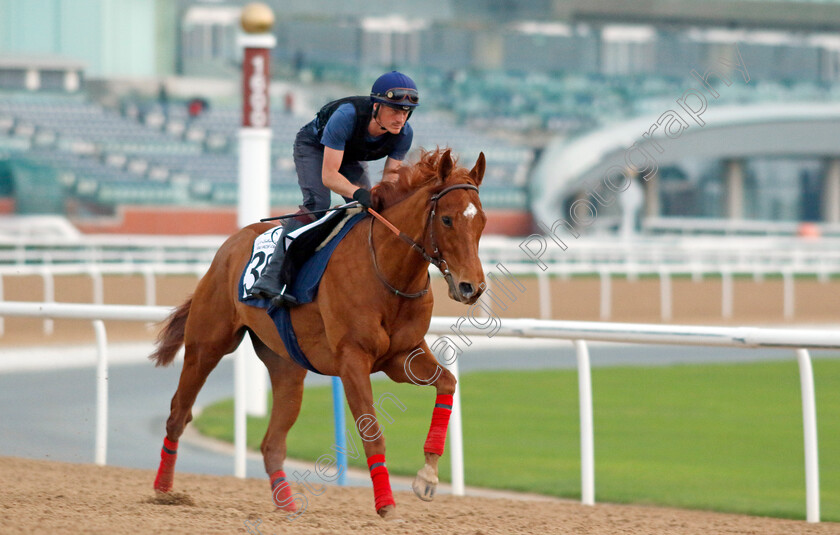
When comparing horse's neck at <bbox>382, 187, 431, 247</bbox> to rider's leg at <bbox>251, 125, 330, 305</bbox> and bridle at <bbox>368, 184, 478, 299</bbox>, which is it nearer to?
bridle at <bbox>368, 184, 478, 299</bbox>

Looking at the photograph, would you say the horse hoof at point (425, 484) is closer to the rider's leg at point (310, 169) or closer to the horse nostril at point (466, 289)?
the horse nostril at point (466, 289)

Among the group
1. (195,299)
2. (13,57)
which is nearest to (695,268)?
(195,299)

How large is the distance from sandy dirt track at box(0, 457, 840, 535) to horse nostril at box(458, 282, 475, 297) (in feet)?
2.72

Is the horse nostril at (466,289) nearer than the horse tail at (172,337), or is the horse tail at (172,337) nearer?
the horse nostril at (466,289)

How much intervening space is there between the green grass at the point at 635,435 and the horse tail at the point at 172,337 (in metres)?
1.62

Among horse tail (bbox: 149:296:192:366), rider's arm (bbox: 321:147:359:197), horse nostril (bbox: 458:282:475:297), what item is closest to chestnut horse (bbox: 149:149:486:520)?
horse nostril (bbox: 458:282:475:297)

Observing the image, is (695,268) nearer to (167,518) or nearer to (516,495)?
(516,495)

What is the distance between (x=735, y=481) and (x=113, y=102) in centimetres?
2694

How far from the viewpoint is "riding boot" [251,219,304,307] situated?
4.27 meters

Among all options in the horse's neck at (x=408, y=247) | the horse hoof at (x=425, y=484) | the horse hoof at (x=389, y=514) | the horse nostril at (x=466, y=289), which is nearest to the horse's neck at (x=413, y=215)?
the horse's neck at (x=408, y=247)

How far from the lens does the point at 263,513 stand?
14.3 feet

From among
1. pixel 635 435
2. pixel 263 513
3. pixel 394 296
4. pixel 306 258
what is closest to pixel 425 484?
pixel 394 296

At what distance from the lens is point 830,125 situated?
3269 cm

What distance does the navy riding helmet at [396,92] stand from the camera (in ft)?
13.7
